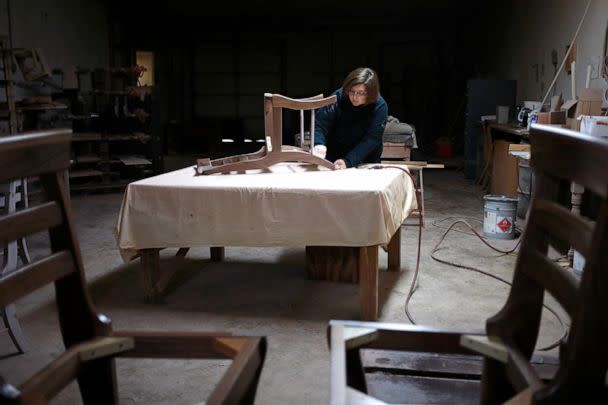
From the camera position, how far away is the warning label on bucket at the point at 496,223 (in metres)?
4.80

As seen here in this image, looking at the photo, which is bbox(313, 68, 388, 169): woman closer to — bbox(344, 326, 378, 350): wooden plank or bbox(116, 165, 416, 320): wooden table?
bbox(116, 165, 416, 320): wooden table

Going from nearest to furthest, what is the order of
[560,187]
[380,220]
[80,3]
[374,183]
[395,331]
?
[560,187] → [395,331] → [380,220] → [374,183] → [80,3]

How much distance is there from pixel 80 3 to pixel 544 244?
9.43 meters

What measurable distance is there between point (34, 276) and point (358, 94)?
2773mm

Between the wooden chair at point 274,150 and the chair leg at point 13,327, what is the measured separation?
1.21 meters

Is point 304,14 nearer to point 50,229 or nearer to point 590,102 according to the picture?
point 590,102

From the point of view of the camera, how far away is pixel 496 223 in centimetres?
484

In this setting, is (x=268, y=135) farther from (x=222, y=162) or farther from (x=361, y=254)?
(x=361, y=254)

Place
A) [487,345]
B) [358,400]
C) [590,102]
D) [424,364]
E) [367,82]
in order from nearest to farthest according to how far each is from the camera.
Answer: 1. [358,400]
2. [487,345]
3. [424,364]
4. [367,82]
5. [590,102]

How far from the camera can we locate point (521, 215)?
5715 mm

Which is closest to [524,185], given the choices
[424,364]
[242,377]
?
[424,364]

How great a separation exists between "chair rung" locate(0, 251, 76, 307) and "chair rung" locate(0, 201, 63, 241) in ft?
0.26

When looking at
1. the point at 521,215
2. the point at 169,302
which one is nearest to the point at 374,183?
the point at 169,302

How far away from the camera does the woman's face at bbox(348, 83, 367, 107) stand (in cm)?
376
